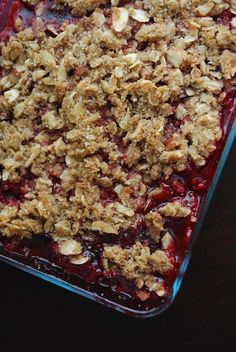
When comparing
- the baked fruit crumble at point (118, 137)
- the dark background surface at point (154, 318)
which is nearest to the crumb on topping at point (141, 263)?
the baked fruit crumble at point (118, 137)

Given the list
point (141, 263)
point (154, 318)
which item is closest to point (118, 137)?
point (141, 263)

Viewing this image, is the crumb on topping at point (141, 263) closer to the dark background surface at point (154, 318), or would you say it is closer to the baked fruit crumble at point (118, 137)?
the baked fruit crumble at point (118, 137)

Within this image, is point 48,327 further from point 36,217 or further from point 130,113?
point 130,113

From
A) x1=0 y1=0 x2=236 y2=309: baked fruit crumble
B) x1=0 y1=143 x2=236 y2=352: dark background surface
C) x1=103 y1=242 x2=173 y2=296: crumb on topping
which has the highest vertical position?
x1=0 y1=0 x2=236 y2=309: baked fruit crumble

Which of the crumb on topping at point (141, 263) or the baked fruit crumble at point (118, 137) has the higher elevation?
the baked fruit crumble at point (118, 137)

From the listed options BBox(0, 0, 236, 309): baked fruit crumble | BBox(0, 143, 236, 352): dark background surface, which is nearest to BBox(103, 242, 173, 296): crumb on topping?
BBox(0, 0, 236, 309): baked fruit crumble

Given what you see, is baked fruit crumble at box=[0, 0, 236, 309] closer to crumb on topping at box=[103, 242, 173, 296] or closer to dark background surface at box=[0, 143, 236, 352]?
crumb on topping at box=[103, 242, 173, 296]
